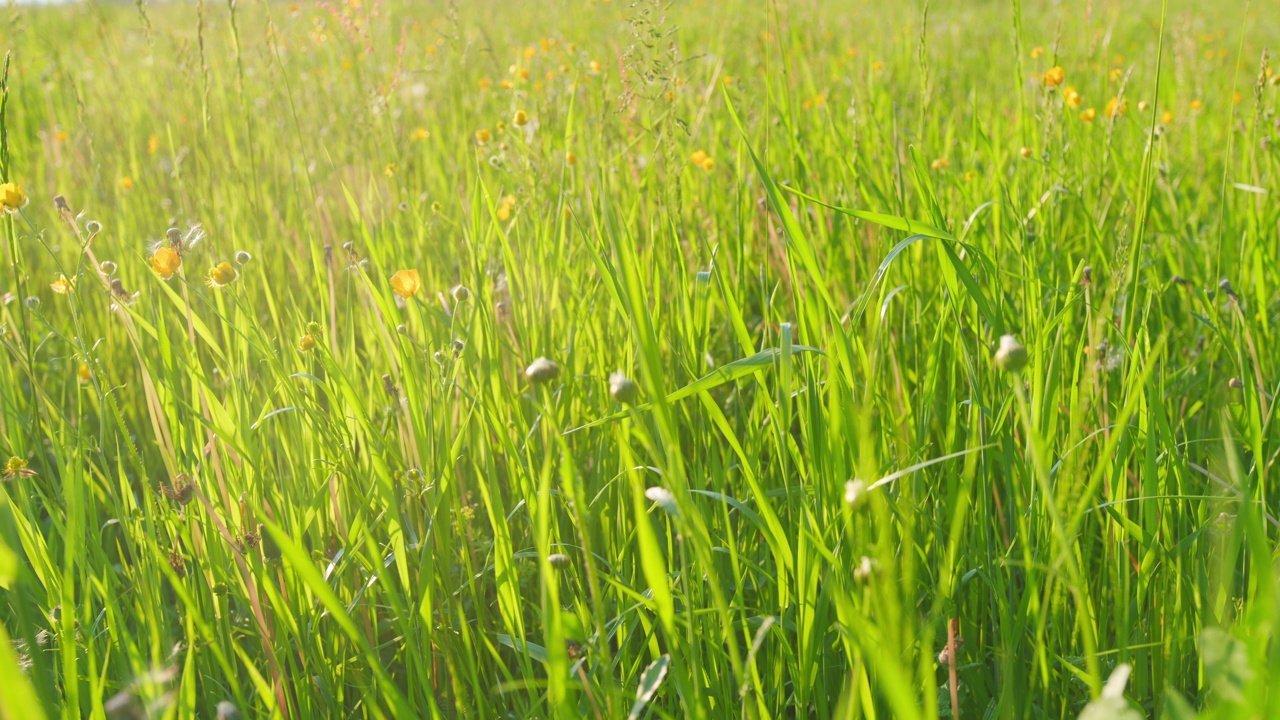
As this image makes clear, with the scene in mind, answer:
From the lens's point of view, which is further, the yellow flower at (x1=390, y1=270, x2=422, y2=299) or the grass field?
the yellow flower at (x1=390, y1=270, x2=422, y2=299)

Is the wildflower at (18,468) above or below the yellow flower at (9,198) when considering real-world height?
below

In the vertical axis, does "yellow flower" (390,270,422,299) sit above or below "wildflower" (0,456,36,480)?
above

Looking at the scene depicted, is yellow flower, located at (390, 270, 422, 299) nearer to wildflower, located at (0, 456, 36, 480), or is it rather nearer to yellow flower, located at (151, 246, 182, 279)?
yellow flower, located at (151, 246, 182, 279)

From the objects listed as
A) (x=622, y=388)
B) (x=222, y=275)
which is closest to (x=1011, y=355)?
(x=622, y=388)

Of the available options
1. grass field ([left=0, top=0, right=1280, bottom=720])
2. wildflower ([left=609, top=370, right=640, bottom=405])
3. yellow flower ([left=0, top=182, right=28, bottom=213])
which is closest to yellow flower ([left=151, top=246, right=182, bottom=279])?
grass field ([left=0, top=0, right=1280, bottom=720])

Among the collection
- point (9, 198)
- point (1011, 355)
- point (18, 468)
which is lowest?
point (18, 468)

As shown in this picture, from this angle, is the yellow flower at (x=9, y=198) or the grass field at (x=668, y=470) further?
the yellow flower at (x=9, y=198)

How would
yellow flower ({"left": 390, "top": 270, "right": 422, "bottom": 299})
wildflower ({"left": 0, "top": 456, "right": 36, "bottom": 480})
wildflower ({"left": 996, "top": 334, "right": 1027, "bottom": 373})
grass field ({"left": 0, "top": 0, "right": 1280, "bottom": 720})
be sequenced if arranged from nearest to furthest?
wildflower ({"left": 996, "top": 334, "right": 1027, "bottom": 373}) → grass field ({"left": 0, "top": 0, "right": 1280, "bottom": 720}) → wildflower ({"left": 0, "top": 456, "right": 36, "bottom": 480}) → yellow flower ({"left": 390, "top": 270, "right": 422, "bottom": 299})

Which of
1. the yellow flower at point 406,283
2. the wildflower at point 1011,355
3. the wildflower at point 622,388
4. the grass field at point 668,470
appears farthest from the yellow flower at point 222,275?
the wildflower at point 1011,355

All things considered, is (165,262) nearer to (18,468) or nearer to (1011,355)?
(18,468)

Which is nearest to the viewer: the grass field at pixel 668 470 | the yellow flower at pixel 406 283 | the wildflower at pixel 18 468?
the grass field at pixel 668 470

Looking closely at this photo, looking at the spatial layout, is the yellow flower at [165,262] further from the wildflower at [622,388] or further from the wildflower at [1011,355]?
the wildflower at [1011,355]

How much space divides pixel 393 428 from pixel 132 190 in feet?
6.27

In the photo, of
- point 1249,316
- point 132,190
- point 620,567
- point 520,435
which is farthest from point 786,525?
point 132,190
